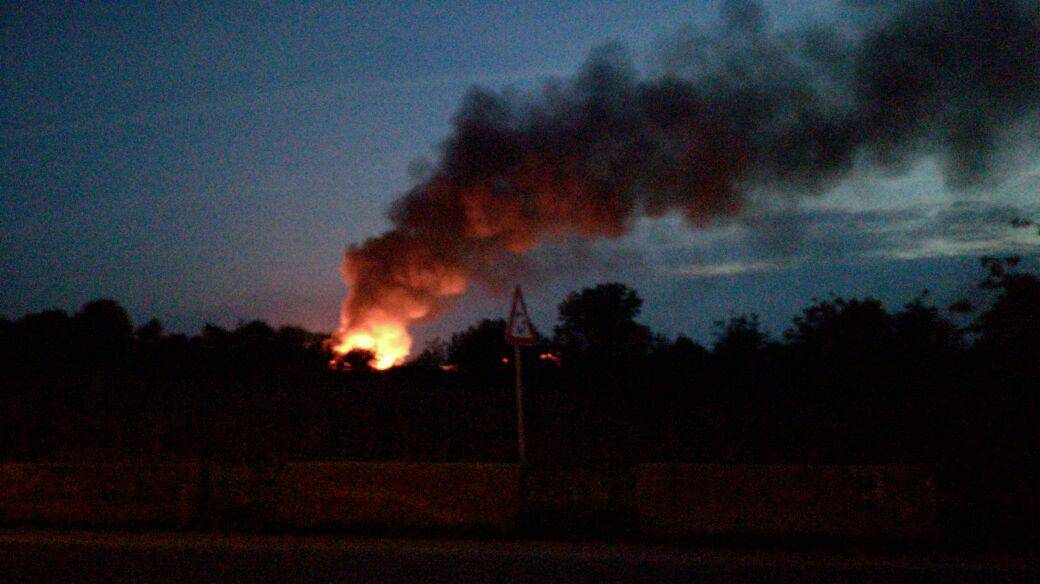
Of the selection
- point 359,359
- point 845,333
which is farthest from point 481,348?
point 845,333

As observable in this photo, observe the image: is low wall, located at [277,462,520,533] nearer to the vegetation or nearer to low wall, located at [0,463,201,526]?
low wall, located at [0,463,201,526]

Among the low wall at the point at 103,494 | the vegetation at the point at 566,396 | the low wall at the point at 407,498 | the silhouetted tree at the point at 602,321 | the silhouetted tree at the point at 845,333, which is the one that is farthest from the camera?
the silhouetted tree at the point at 602,321

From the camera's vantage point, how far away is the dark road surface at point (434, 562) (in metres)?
6.73

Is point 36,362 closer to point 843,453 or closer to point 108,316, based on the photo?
point 108,316

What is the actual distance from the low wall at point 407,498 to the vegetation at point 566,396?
6.35m

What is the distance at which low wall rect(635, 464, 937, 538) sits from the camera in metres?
8.12

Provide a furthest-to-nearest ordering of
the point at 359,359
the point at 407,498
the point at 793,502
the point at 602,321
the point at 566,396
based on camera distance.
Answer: the point at 602,321, the point at 359,359, the point at 566,396, the point at 407,498, the point at 793,502

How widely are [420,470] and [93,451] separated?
9.98 metres

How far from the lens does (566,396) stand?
76.5ft

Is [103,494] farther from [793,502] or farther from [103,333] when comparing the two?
[103,333]

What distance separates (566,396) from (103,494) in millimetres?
15280

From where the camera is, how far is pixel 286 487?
29.4 feet

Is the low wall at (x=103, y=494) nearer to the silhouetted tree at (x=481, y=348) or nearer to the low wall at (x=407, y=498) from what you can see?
the low wall at (x=407, y=498)

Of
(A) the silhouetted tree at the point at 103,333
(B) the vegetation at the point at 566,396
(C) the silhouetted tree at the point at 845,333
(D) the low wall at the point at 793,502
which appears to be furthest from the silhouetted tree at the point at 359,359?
(D) the low wall at the point at 793,502
